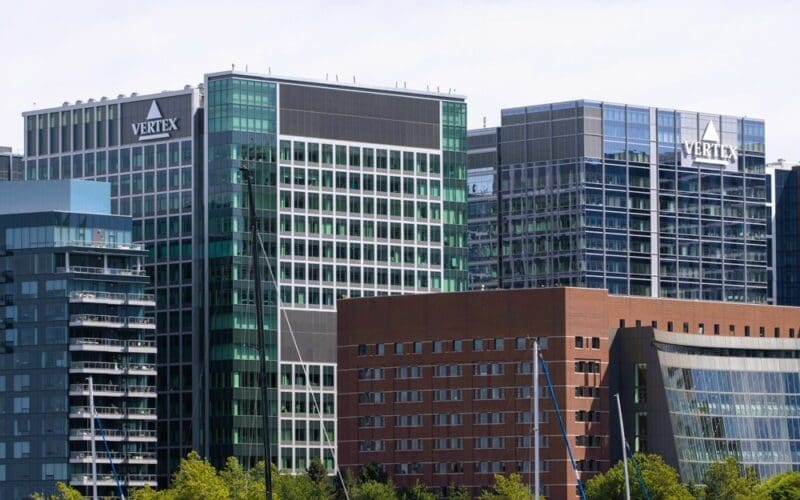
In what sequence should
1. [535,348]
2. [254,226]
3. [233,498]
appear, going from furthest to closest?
[233,498] < [535,348] < [254,226]

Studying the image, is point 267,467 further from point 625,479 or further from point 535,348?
point 625,479

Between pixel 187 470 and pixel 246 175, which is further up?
pixel 246 175

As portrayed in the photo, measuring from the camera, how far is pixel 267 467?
332 feet

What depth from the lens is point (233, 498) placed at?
195875mm

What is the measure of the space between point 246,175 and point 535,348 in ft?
249

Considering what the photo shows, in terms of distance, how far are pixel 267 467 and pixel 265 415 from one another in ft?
8.90

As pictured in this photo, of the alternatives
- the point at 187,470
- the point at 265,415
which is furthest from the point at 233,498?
the point at 265,415

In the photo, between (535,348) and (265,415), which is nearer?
(265,415)

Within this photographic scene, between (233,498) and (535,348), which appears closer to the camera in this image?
(535,348)

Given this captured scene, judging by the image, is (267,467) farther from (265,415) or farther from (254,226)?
(254,226)

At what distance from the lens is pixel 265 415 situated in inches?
4040

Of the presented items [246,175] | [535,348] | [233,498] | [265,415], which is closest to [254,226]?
[246,175]

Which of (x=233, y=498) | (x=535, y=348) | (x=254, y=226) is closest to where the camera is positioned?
(x=254, y=226)

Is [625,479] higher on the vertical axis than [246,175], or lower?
lower
